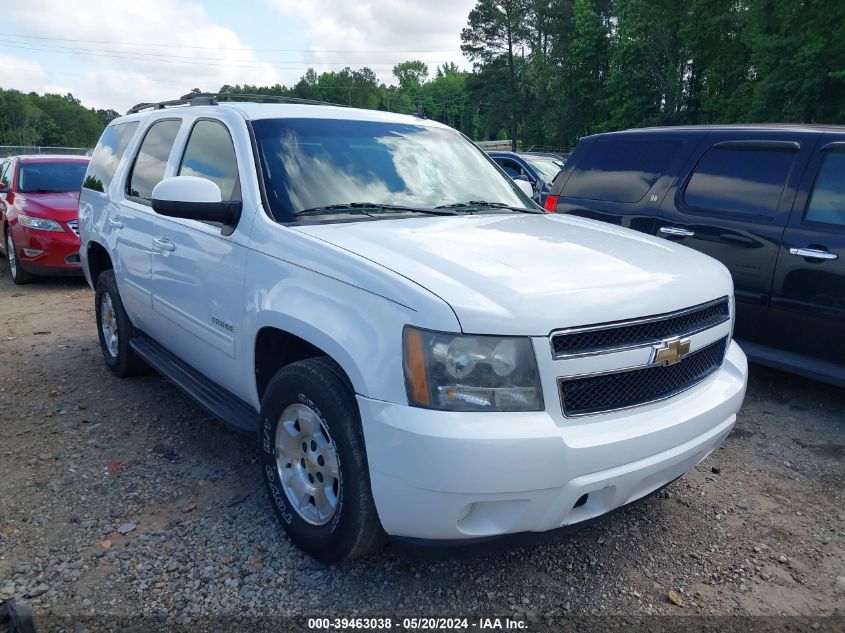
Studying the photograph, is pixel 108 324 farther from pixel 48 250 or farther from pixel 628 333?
pixel 628 333

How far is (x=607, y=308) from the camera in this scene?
7.59ft

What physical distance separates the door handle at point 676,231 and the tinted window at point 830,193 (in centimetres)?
81

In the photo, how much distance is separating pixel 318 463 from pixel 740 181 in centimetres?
388

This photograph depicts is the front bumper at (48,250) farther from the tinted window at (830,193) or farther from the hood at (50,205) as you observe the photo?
the tinted window at (830,193)

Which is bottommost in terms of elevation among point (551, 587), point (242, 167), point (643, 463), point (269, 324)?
point (551, 587)

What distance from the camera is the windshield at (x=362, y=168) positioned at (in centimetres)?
320

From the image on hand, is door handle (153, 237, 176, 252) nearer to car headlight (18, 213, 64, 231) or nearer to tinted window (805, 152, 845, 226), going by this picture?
tinted window (805, 152, 845, 226)

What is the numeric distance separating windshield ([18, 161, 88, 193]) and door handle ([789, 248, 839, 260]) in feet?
28.6

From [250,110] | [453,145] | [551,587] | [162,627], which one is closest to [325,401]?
[162,627]

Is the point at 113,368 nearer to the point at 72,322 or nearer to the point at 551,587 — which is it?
the point at 72,322

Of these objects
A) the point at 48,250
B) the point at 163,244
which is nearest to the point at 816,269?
the point at 163,244

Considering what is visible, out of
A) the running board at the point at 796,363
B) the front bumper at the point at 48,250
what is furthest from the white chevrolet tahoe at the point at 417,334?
the front bumper at the point at 48,250

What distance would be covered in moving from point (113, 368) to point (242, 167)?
270 centimetres

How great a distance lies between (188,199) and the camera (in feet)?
9.93
